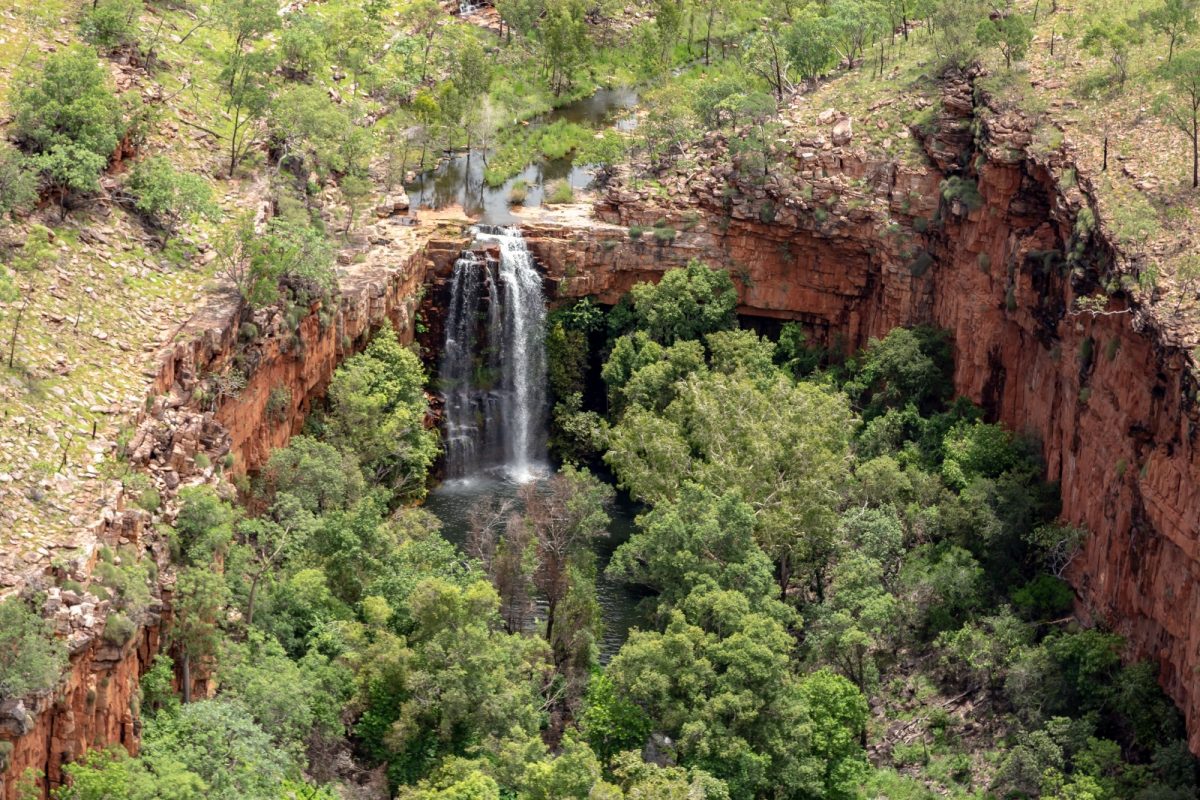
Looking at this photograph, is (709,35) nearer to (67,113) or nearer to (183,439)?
(67,113)

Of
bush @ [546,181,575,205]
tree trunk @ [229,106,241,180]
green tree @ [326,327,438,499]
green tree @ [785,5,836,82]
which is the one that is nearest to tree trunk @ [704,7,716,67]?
green tree @ [785,5,836,82]

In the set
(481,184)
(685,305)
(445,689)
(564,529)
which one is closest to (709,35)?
(481,184)

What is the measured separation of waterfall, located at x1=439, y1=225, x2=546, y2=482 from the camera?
3716 inches

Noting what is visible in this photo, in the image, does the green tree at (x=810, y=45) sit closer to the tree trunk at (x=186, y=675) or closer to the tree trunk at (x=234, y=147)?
the tree trunk at (x=234, y=147)

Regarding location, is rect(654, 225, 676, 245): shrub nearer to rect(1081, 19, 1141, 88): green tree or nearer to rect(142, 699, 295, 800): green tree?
rect(1081, 19, 1141, 88): green tree

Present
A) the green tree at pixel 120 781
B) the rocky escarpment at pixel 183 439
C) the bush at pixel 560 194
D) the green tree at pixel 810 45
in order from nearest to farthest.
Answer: the green tree at pixel 120 781, the rocky escarpment at pixel 183 439, the bush at pixel 560 194, the green tree at pixel 810 45

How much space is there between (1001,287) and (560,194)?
24.3m

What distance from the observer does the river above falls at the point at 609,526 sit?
79.6 metres

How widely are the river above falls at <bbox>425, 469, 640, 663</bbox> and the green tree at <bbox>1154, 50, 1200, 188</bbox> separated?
26.3 meters

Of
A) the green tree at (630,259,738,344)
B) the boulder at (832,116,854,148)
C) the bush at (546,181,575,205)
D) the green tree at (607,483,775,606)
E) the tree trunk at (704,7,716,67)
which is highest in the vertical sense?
the tree trunk at (704,7,716,67)

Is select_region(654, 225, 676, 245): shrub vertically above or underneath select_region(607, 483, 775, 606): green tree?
above

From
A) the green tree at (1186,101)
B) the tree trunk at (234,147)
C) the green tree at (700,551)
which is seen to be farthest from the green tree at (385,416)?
the green tree at (1186,101)

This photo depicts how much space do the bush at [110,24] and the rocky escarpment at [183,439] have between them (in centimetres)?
1352

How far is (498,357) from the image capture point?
313 ft
